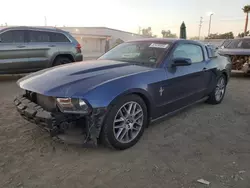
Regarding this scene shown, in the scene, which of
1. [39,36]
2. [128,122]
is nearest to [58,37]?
[39,36]

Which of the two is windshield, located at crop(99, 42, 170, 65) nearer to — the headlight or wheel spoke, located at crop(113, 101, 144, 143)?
wheel spoke, located at crop(113, 101, 144, 143)

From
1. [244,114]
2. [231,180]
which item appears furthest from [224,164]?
[244,114]

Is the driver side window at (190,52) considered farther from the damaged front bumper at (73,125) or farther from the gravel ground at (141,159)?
the damaged front bumper at (73,125)

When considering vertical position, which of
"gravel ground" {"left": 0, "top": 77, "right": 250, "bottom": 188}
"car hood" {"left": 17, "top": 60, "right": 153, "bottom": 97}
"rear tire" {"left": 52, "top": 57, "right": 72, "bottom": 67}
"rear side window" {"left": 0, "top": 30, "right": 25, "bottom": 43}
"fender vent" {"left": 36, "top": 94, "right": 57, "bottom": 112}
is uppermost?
"rear side window" {"left": 0, "top": 30, "right": 25, "bottom": 43}

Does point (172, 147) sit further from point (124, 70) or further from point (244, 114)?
point (244, 114)

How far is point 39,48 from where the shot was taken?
25.2 feet

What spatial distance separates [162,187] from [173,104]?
173cm

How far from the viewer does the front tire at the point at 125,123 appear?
9.43ft

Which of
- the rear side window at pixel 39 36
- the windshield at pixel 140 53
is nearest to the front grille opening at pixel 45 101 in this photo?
the windshield at pixel 140 53

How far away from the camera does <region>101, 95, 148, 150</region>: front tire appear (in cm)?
287

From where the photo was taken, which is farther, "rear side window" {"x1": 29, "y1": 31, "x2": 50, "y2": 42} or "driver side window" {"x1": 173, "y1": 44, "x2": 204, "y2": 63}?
"rear side window" {"x1": 29, "y1": 31, "x2": 50, "y2": 42}

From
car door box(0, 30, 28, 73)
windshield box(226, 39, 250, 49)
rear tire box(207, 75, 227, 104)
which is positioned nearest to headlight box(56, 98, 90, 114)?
rear tire box(207, 75, 227, 104)

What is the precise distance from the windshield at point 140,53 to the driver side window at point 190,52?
24 cm

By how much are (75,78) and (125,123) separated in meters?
0.89
